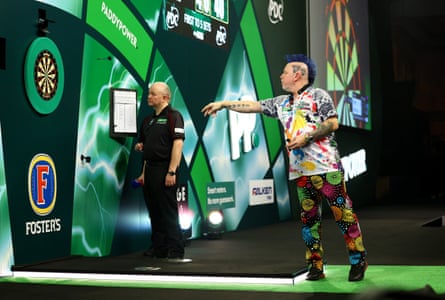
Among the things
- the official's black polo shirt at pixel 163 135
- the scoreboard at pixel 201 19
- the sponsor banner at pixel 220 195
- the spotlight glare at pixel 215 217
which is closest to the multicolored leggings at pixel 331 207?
the official's black polo shirt at pixel 163 135

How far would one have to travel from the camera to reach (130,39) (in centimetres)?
709

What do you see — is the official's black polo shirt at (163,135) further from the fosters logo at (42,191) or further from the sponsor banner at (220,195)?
the sponsor banner at (220,195)

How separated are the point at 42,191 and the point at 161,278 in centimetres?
123

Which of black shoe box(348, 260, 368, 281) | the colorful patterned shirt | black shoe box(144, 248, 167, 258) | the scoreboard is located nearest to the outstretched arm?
→ the colorful patterned shirt

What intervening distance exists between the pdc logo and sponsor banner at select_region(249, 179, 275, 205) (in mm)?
4200

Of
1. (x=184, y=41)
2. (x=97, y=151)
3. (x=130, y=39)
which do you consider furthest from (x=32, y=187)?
(x=184, y=41)

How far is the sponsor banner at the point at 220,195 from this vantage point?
8727 millimetres

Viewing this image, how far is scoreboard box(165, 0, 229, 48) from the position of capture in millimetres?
7945

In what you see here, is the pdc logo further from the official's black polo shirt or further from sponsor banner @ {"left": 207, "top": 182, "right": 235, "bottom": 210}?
sponsor banner @ {"left": 207, "top": 182, "right": 235, "bottom": 210}

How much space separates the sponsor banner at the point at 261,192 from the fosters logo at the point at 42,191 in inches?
164

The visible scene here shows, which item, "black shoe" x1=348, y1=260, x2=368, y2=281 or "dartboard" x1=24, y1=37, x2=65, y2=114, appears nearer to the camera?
"black shoe" x1=348, y1=260, x2=368, y2=281

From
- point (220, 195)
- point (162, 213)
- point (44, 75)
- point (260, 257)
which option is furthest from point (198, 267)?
point (220, 195)

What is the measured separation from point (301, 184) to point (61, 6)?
243 centimetres

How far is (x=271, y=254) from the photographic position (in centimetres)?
673
